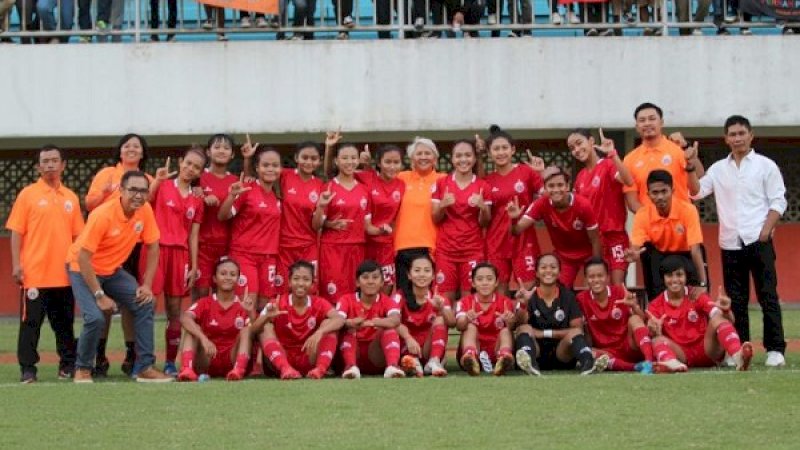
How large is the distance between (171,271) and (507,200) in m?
2.66

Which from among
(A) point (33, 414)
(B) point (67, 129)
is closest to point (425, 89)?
(B) point (67, 129)

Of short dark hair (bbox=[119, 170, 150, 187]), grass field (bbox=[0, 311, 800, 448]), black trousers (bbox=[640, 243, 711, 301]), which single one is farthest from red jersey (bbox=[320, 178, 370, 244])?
black trousers (bbox=[640, 243, 711, 301])

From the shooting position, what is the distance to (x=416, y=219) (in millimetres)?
12781

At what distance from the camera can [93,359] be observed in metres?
11.6

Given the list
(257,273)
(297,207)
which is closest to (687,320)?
(297,207)

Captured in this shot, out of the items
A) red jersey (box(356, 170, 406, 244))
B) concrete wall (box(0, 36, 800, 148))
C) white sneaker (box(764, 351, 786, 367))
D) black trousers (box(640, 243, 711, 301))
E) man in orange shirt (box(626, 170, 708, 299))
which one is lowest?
white sneaker (box(764, 351, 786, 367))

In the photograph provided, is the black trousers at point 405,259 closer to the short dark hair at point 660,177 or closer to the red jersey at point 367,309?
the red jersey at point 367,309

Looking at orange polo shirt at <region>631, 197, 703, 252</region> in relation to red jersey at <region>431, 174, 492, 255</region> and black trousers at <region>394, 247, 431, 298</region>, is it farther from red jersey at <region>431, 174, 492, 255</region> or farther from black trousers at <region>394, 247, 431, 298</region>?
black trousers at <region>394, 247, 431, 298</region>

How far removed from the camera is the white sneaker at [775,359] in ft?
38.3

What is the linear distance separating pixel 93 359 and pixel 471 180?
127 inches

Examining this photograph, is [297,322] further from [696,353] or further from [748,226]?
[748,226]

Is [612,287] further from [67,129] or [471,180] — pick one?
[67,129]

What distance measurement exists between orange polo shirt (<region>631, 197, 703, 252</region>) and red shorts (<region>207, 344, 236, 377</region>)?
3.16 meters

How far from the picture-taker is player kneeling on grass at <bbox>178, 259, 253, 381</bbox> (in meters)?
11.7
